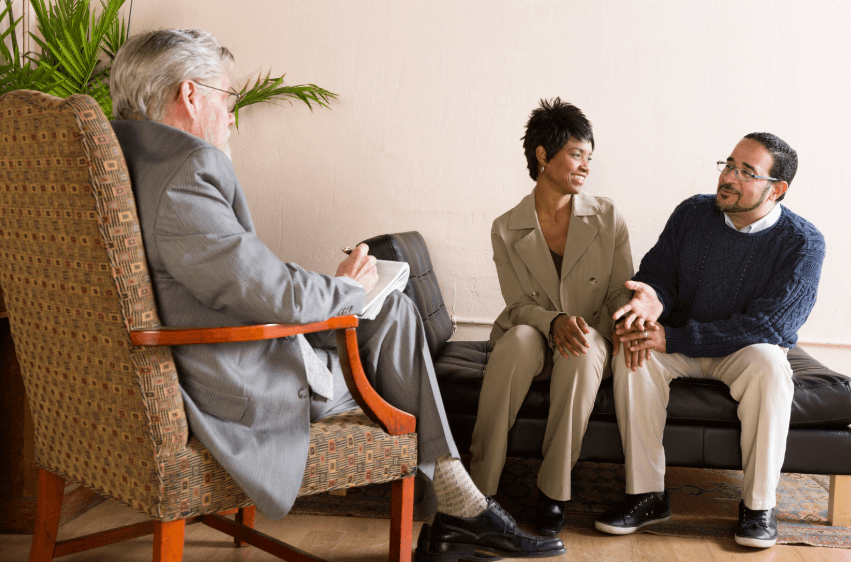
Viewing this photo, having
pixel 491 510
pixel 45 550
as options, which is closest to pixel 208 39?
pixel 45 550

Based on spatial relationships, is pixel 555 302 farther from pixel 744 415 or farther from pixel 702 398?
pixel 744 415

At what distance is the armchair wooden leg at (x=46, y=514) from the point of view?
1453mm

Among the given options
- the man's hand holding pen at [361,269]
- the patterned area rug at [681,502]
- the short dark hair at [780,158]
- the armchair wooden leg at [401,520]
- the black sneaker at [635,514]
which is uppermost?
the short dark hair at [780,158]

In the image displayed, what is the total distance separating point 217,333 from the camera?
1229 mm

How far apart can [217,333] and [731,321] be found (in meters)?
1.63

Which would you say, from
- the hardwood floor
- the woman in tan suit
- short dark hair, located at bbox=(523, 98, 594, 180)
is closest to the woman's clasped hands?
the woman in tan suit

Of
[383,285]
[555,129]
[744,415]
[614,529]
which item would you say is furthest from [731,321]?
[383,285]

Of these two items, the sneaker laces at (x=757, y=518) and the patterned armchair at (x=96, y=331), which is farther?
the sneaker laces at (x=757, y=518)

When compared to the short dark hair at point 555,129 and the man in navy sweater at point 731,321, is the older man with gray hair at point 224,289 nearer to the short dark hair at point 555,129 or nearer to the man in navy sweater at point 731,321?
the man in navy sweater at point 731,321

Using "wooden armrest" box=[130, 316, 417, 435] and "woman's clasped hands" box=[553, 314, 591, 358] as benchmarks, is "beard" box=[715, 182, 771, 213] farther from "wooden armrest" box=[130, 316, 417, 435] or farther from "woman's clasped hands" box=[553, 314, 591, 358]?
"wooden armrest" box=[130, 316, 417, 435]

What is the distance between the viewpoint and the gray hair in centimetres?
138

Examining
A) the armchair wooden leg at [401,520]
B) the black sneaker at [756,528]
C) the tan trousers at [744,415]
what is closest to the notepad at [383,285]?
the armchair wooden leg at [401,520]

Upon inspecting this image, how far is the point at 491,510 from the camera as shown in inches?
68.4

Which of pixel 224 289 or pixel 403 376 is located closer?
pixel 224 289
